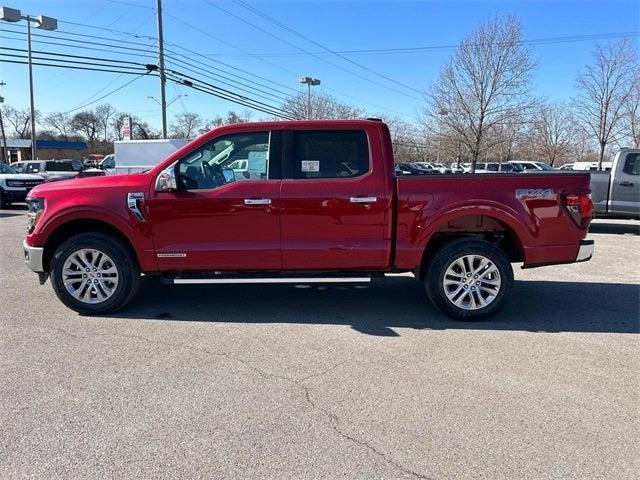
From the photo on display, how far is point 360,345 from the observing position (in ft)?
14.3

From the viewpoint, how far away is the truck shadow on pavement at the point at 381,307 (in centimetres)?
499


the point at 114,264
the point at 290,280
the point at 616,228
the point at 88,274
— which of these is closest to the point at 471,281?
the point at 290,280

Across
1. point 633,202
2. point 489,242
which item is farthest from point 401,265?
point 633,202

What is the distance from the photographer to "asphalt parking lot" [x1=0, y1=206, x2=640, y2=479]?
2.71 metres

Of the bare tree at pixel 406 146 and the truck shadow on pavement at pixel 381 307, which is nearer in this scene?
the truck shadow on pavement at pixel 381 307

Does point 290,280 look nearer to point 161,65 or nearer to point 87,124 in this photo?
point 161,65

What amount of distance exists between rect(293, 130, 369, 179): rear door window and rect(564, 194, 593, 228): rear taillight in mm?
2137

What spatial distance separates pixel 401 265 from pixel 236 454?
9.37 ft

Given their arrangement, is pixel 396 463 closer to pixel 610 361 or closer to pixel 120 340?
pixel 610 361

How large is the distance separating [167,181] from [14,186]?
673 inches

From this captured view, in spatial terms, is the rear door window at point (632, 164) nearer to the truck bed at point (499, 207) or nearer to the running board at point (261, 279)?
the truck bed at point (499, 207)

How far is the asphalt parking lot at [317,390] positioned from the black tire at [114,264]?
16 centimetres

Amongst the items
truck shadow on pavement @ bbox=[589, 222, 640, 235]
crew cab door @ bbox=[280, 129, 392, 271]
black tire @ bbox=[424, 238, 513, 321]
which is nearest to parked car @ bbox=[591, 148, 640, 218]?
truck shadow on pavement @ bbox=[589, 222, 640, 235]

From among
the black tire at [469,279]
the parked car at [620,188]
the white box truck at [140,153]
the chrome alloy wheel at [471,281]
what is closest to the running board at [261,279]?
the black tire at [469,279]
